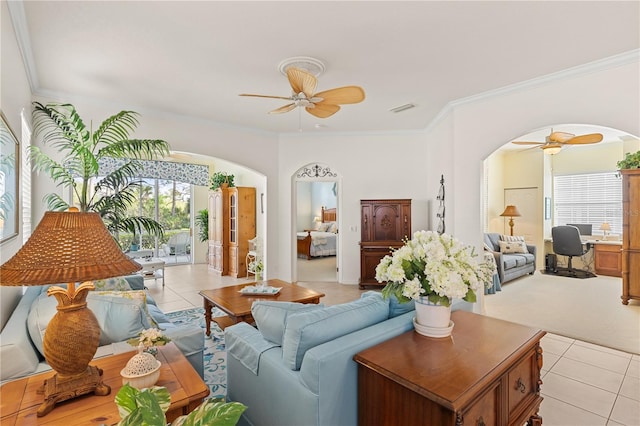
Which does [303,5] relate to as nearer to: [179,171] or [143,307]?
[143,307]

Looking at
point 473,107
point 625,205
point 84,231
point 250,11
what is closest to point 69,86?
point 250,11

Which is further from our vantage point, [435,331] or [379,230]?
[379,230]

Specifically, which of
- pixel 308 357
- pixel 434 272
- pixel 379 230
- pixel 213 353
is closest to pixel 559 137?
pixel 379 230

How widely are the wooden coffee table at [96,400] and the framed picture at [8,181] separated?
1053 mm

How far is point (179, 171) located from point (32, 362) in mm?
7193

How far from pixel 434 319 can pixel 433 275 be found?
272mm

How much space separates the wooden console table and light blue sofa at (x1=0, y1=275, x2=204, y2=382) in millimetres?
1227

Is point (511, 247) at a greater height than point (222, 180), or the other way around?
point (222, 180)

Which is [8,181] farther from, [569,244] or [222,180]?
[569,244]

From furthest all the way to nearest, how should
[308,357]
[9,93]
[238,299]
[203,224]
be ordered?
[203,224]
[238,299]
[9,93]
[308,357]

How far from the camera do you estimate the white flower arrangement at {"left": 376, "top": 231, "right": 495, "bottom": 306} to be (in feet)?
5.22

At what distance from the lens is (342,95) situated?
2998 millimetres

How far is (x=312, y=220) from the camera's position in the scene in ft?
36.9

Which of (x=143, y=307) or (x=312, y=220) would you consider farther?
(x=312, y=220)
